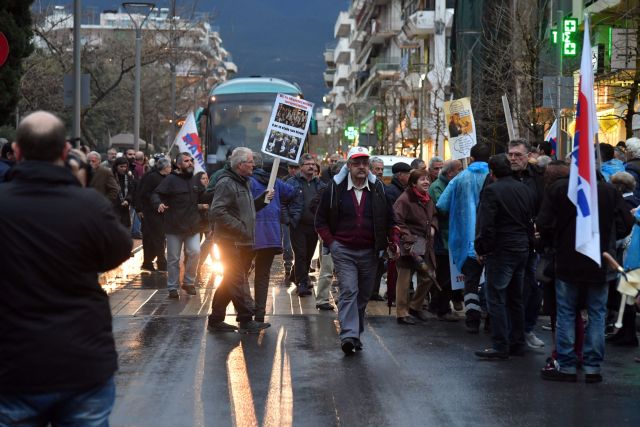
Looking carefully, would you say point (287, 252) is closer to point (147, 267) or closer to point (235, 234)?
point (147, 267)

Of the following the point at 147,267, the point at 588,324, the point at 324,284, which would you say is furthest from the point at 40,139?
the point at 147,267

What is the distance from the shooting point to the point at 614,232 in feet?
31.1

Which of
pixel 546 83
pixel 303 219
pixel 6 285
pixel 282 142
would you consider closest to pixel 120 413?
pixel 6 285

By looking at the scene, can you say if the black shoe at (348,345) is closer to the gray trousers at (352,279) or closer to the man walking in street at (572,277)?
the gray trousers at (352,279)

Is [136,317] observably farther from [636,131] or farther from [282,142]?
[636,131]

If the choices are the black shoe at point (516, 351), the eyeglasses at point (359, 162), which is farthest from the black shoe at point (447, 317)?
the eyeglasses at point (359, 162)

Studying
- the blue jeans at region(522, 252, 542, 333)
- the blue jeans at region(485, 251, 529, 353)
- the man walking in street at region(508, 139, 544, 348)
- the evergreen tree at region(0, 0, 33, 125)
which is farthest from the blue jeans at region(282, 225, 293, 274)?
the evergreen tree at region(0, 0, 33, 125)

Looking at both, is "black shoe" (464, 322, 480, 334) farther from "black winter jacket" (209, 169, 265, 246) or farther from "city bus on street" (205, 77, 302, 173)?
"city bus on street" (205, 77, 302, 173)

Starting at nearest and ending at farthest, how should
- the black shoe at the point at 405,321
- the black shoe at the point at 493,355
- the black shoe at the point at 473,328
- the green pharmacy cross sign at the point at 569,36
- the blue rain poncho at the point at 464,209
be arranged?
the black shoe at the point at 493,355 < the black shoe at the point at 473,328 < the blue rain poncho at the point at 464,209 < the black shoe at the point at 405,321 < the green pharmacy cross sign at the point at 569,36

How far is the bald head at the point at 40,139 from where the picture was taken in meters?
4.70

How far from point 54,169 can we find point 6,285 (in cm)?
47

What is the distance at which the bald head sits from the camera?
4699 millimetres

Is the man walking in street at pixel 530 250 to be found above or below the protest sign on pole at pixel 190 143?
below

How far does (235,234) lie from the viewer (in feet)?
39.7
